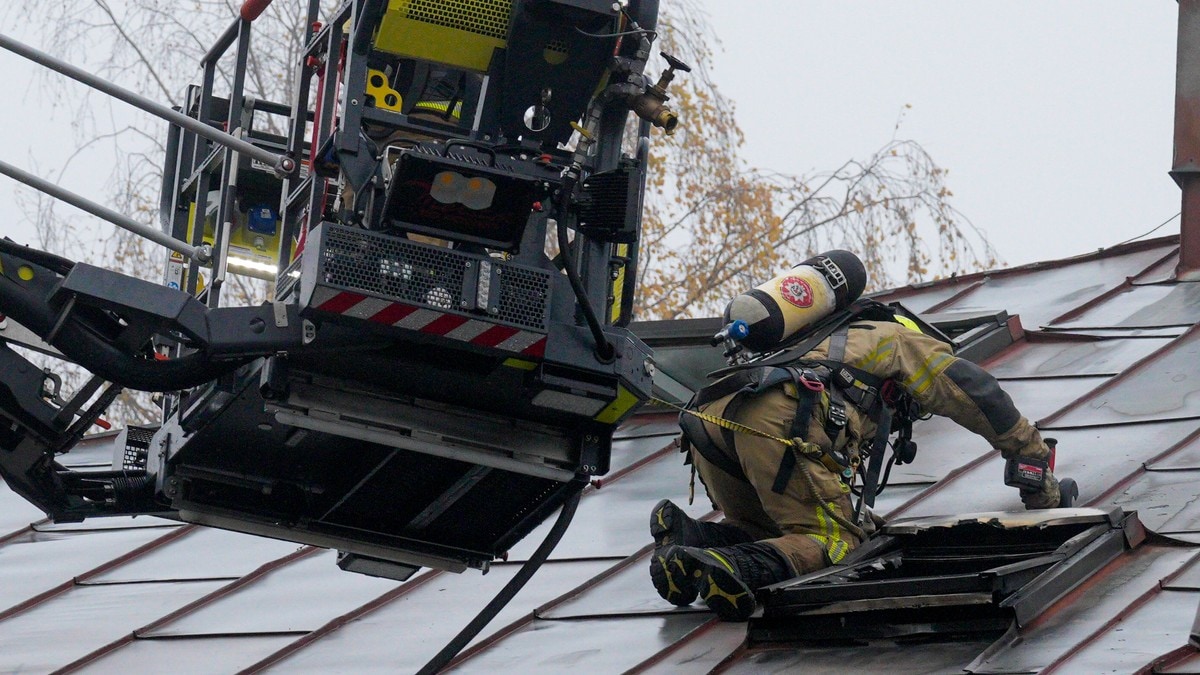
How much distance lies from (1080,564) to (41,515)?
22.1 feet

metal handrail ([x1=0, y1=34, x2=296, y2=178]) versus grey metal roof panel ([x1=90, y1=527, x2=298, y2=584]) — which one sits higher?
metal handrail ([x1=0, y1=34, x2=296, y2=178])

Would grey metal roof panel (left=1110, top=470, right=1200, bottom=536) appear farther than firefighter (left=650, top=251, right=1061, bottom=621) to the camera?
No

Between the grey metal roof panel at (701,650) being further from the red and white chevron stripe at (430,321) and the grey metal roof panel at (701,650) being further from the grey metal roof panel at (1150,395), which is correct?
the grey metal roof panel at (1150,395)

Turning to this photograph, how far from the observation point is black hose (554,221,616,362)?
241 inches

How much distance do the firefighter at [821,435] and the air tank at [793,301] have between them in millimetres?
42

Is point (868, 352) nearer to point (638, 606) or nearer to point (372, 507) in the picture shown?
point (638, 606)

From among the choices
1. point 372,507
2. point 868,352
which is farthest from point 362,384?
point 868,352

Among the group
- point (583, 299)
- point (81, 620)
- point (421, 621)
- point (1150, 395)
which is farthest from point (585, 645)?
point (81, 620)

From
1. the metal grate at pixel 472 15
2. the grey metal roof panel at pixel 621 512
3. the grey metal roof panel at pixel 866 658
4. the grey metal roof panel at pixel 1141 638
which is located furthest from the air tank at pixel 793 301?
the grey metal roof panel at pixel 1141 638

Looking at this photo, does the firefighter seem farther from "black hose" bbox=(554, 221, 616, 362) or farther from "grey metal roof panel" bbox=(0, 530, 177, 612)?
"grey metal roof panel" bbox=(0, 530, 177, 612)

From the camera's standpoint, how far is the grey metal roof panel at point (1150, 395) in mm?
8258

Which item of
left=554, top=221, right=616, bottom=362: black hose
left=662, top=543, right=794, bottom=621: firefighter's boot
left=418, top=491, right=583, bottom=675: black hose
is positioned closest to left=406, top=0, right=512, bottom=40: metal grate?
left=554, top=221, right=616, bottom=362: black hose

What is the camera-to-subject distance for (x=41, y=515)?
440 inches

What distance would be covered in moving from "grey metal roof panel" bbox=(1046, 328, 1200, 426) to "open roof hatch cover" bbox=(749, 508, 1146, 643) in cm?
145
